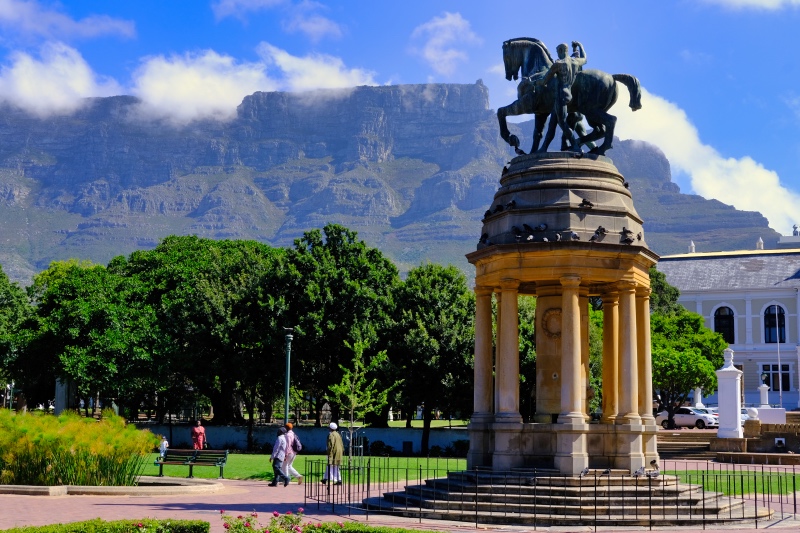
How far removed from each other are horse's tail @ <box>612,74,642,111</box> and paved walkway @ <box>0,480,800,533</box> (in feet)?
35.0

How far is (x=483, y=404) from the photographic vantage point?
23.3 metres

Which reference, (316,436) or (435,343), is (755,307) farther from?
(316,436)

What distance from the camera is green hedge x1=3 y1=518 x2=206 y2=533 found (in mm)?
14709

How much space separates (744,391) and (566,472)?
75.1 meters

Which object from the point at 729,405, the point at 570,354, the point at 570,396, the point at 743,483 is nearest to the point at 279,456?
the point at 570,396

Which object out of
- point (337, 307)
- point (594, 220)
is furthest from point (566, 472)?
point (337, 307)

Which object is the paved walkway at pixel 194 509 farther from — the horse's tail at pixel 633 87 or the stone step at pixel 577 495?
the horse's tail at pixel 633 87

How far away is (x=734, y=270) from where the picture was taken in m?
98.6

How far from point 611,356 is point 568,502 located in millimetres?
5503

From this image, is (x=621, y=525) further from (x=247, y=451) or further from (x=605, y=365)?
(x=247, y=451)

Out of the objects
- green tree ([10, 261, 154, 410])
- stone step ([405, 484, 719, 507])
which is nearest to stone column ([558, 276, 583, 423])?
stone step ([405, 484, 719, 507])

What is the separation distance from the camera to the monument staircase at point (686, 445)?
145ft

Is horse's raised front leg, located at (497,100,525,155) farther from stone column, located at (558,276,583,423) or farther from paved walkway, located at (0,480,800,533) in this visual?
paved walkway, located at (0,480,800,533)

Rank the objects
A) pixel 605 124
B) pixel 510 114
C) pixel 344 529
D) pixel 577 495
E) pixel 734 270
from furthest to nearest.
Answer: pixel 734 270 < pixel 510 114 < pixel 605 124 < pixel 577 495 < pixel 344 529
